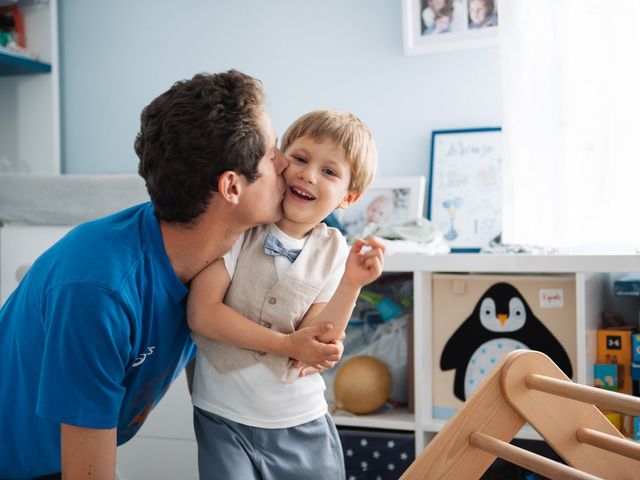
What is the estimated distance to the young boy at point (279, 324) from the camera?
121cm

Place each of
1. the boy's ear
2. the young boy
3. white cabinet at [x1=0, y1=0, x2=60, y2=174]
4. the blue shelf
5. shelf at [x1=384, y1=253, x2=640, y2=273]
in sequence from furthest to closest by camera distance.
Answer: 1. white cabinet at [x1=0, y1=0, x2=60, y2=174]
2. the blue shelf
3. shelf at [x1=384, y1=253, x2=640, y2=273]
4. the boy's ear
5. the young boy

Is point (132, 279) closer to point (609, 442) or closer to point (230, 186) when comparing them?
point (230, 186)

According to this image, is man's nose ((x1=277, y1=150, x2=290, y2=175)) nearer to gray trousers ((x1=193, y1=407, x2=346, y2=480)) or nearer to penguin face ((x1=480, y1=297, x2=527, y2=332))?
gray trousers ((x1=193, y1=407, x2=346, y2=480))

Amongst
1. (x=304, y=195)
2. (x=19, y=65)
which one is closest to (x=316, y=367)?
(x=304, y=195)

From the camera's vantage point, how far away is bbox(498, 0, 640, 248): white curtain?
1905 mm

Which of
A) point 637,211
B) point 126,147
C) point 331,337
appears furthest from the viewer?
point 126,147

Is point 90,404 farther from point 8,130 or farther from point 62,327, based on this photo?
point 8,130

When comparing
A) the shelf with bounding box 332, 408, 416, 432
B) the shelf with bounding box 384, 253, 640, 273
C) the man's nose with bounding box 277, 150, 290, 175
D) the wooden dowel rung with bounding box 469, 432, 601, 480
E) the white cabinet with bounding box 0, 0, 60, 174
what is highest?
the white cabinet with bounding box 0, 0, 60, 174

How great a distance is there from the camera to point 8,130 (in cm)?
279

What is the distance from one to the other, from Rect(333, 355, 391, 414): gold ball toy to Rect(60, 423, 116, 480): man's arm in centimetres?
91

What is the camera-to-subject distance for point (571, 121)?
197 centimetres

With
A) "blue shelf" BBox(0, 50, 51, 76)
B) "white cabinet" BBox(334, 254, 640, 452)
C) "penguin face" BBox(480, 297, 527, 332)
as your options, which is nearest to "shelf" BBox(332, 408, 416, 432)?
"white cabinet" BBox(334, 254, 640, 452)

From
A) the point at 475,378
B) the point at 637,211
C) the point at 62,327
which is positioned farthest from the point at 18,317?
the point at 637,211

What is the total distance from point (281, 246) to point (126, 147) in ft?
5.31
